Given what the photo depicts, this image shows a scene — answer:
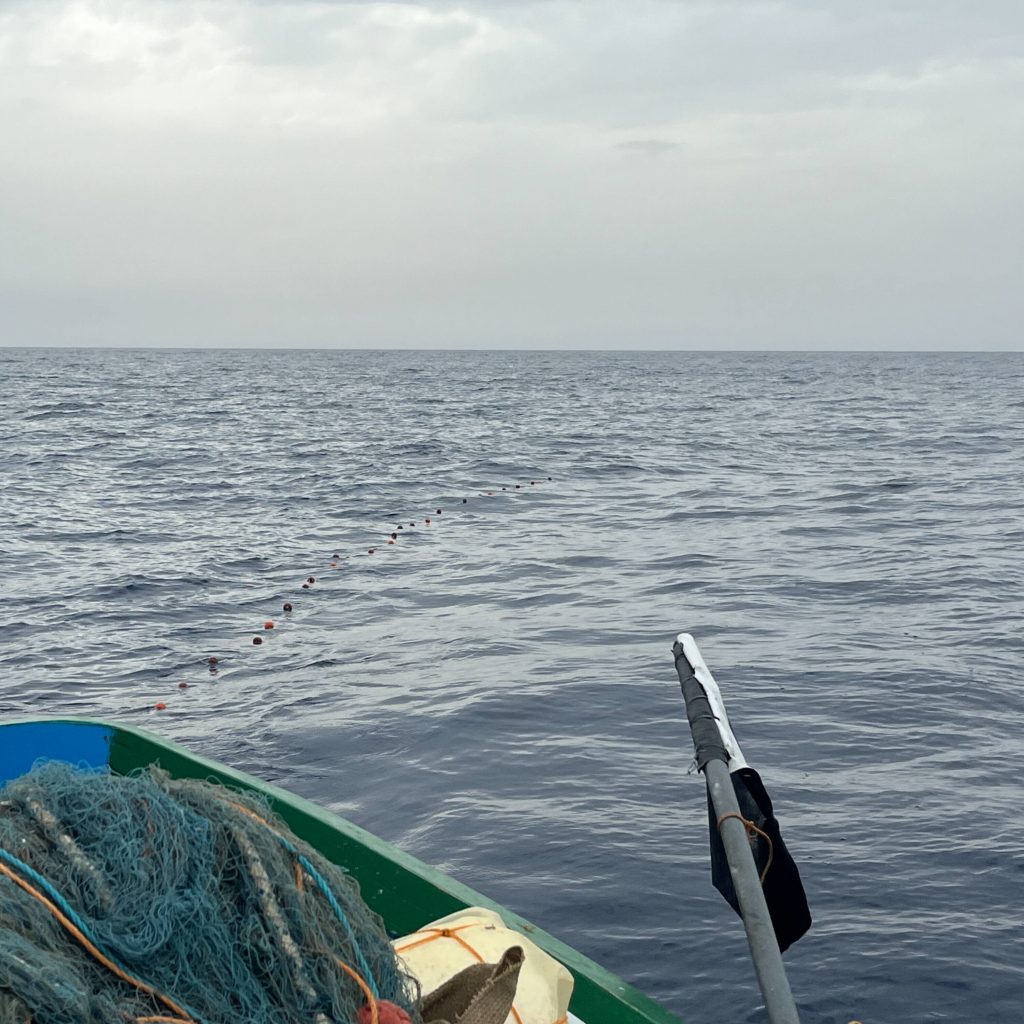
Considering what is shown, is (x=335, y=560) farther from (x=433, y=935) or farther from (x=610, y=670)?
(x=433, y=935)

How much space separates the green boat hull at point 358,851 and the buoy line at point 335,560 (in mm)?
5431

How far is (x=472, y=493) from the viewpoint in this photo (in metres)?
27.6

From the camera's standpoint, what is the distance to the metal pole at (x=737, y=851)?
3832mm

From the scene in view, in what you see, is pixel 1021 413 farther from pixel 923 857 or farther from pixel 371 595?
pixel 923 857

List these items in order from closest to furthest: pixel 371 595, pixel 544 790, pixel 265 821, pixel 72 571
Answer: pixel 265 821, pixel 544 790, pixel 371 595, pixel 72 571

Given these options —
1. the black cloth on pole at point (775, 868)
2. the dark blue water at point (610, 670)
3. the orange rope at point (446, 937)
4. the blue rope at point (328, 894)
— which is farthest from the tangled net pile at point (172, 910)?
the dark blue water at point (610, 670)

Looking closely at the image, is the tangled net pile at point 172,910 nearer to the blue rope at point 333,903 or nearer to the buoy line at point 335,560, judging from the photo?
the blue rope at point 333,903

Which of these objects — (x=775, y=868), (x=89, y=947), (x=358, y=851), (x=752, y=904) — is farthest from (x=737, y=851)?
(x=89, y=947)

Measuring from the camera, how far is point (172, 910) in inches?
115

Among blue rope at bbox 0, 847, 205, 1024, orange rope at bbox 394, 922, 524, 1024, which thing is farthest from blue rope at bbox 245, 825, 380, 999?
orange rope at bbox 394, 922, 524, 1024

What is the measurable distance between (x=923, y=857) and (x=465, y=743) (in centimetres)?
409

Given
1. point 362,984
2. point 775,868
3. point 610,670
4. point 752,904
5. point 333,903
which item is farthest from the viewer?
point 610,670

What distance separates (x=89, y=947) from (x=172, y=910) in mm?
211

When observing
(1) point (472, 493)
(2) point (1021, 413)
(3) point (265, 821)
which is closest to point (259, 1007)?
(3) point (265, 821)
